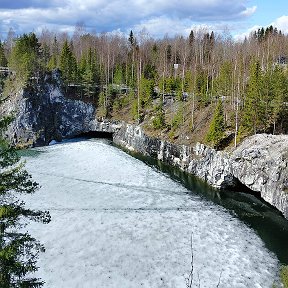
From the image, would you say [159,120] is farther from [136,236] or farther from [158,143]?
[136,236]

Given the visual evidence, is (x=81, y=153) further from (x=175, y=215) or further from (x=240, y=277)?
(x=240, y=277)

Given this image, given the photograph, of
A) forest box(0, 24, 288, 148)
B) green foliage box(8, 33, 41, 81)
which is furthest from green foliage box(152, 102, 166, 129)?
green foliage box(8, 33, 41, 81)

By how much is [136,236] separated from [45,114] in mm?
41514

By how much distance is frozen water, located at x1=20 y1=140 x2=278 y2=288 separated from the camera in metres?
22.6

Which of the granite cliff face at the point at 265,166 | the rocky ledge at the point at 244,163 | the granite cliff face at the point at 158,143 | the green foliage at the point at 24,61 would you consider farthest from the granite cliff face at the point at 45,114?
the granite cliff face at the point at 265,166

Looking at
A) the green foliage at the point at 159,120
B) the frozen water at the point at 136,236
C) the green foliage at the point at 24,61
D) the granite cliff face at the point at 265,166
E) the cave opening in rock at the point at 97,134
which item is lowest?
the frozen water at the point at 136,236

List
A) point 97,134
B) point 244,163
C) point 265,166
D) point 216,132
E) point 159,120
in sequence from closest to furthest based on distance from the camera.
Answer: point 265,166 < point 244,163 < point 216,132 < point 159,120 < point 97,134

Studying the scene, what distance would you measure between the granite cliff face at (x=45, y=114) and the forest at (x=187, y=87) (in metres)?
2.01

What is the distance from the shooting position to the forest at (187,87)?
43344 millimetres

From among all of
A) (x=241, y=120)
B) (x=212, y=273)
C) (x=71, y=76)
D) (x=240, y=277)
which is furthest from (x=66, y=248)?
(x=71, y=76)

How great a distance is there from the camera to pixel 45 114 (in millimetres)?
63969

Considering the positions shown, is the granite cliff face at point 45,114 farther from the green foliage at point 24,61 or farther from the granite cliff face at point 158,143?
the green foliage at point 24,61

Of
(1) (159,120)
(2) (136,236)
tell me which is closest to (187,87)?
(1) (159,120)

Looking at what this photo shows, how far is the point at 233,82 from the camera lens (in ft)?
168
